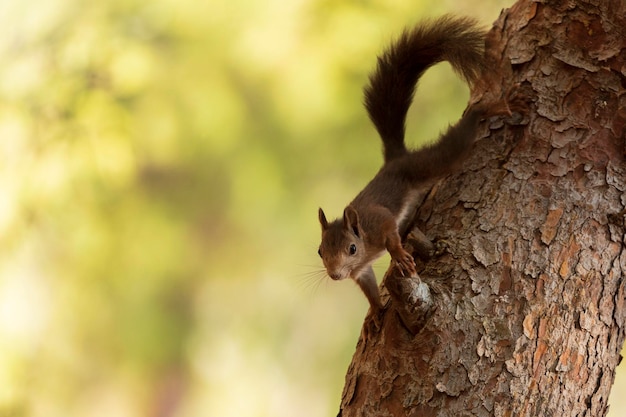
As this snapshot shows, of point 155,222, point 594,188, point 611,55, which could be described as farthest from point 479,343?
point 155,222

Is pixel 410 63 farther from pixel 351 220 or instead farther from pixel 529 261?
pixel 529 261

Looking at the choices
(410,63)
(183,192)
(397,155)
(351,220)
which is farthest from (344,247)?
(183,192)

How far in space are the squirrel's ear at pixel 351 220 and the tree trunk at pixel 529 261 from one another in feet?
0.65

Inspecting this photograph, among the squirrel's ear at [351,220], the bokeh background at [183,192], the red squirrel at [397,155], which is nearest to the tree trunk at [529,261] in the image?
the red squirrel at [397,155]

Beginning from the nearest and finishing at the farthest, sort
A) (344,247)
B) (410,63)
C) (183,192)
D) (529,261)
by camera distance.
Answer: (529,261), (344,247), (410,63), (183,192)

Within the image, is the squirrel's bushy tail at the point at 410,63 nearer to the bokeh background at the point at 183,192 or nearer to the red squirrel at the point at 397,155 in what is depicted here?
the red squirrel at the point at 397,155

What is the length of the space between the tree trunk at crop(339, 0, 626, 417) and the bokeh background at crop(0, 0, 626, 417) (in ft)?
3.18

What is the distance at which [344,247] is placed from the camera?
2.07m

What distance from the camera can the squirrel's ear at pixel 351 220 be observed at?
208 cm

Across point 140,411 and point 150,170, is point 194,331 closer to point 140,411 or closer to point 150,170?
point 140,411

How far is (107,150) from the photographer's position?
3045mm

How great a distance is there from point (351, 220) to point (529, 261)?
531 mm

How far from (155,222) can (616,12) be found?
1973 millimetres

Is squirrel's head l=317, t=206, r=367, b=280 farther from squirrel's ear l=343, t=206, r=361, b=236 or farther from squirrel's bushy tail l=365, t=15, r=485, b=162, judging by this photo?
squirrel's bushy tail l=365, t=15, r=485, b=162
